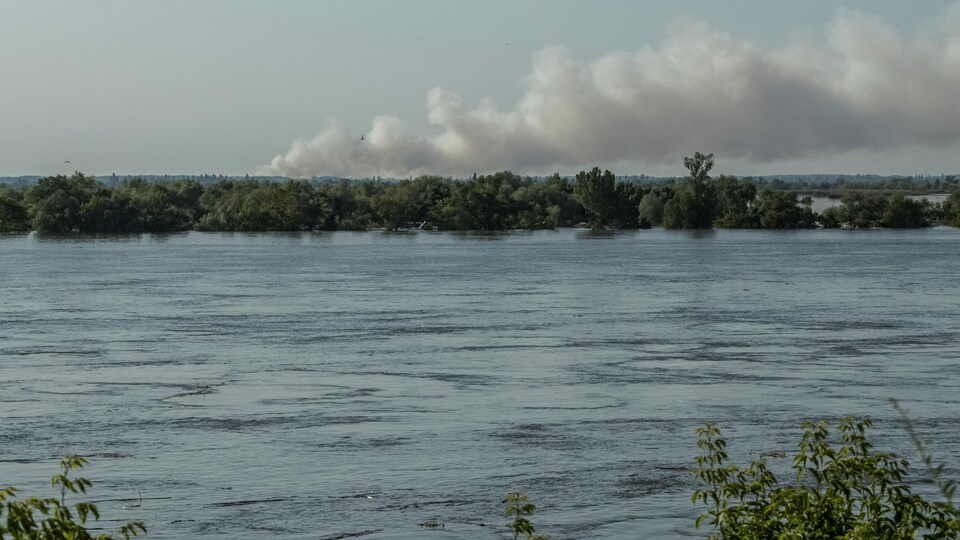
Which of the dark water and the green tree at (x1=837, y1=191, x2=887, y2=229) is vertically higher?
the green tree at (x1=837, y1=191, x2=887, y2=229)

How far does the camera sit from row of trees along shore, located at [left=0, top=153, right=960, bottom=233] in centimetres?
16600

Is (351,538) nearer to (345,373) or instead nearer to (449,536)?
(449,536)

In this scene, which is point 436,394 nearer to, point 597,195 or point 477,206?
point 477,206

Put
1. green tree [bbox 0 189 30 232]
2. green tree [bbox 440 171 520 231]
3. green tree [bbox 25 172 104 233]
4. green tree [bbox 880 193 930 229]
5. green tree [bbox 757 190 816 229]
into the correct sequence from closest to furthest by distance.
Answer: green tree [bbox 25 172 104 233]
green tree [bbox 0 189 30 232]
green tree [bbox 440 171 520 231]
green tree [bbox 880 193 930 229]
green tree [bbox 757 190 816 229]

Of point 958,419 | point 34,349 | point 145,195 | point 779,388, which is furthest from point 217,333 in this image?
point 145,195

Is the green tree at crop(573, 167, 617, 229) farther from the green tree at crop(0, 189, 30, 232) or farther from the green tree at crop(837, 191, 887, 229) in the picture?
the green tree at crop(0, 189, 30, 232)

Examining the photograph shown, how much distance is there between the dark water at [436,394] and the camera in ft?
53.4

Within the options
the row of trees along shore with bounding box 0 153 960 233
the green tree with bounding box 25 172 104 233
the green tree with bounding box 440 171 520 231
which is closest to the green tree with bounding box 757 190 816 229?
the row of trees along shore with bounding box 0 153 960 233

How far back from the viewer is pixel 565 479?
1730 cm

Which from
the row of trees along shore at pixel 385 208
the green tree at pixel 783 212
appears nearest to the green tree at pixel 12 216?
the row of trees along shore at pixel 385 208

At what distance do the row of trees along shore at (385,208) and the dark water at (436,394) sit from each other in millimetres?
114163

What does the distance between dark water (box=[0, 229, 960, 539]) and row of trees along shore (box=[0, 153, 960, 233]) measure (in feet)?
375

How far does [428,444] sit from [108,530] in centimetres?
576

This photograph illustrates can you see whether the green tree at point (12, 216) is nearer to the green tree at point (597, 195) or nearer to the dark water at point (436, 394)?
the green tree at point (597, 195)
